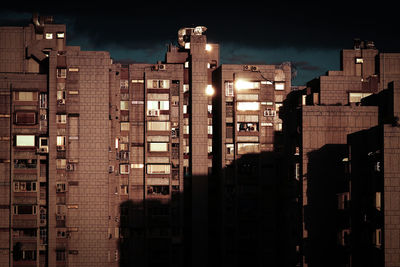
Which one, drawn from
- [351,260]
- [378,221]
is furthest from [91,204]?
[378,221]

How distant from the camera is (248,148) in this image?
3489 inches

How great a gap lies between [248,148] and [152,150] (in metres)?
11.9

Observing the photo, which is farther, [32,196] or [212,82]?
[212,82]

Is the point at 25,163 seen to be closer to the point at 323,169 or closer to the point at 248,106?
the point at 248,106

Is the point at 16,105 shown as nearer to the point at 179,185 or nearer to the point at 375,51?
the point at 179,185

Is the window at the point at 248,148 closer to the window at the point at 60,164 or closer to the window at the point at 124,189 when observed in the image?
the window at the point at 124,189

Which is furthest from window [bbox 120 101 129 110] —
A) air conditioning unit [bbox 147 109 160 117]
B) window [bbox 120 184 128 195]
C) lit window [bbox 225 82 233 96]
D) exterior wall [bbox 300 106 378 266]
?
exterior wall [bbox 300 106 378 266]

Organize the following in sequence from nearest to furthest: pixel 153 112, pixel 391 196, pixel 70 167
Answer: pixel 391 196 < pixel 70 167 < pixel 153 112

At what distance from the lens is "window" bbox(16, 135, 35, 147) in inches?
3386

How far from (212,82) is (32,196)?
1031 inches

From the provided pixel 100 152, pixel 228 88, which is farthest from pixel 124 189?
pixel 228 88

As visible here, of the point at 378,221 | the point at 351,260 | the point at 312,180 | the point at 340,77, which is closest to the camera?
the point at 378,221

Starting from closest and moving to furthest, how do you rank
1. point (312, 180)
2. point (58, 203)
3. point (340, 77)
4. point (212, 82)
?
1. point (312, 180)
2. point (340, 77)
3. point (58, 203)
4. point (212, 82)

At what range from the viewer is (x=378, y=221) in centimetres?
5719
